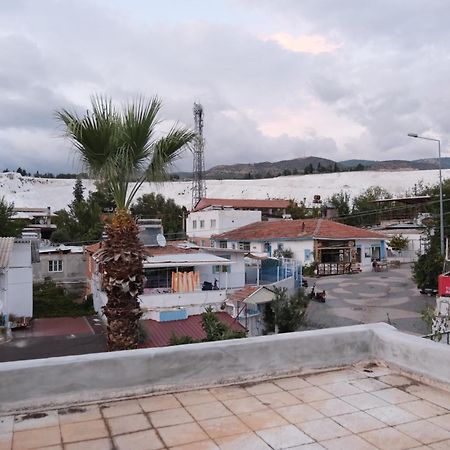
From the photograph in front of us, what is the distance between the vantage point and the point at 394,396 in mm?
4191

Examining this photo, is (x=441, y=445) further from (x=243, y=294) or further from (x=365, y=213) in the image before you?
(x=365, y=213)

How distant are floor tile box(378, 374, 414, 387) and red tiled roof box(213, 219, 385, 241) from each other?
114ft

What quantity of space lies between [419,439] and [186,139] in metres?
6.41

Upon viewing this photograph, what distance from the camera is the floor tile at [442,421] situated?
3.62 meters

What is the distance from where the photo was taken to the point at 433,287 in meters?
28.6

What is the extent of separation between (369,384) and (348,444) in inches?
50.2

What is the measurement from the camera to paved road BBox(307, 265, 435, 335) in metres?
22.1

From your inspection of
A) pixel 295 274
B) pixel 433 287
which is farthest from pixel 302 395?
pixel 433 287

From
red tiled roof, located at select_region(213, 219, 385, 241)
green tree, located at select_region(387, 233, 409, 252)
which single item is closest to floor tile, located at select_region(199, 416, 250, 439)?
red tiled roof, located at select_region(213, 219, 385, 241)

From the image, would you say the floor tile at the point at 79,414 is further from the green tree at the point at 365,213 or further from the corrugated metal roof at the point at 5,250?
the green tree at the point at 365,213

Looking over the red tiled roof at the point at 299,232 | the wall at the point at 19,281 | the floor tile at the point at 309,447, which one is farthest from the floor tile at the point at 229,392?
the red tiled roof at the point at 299,232

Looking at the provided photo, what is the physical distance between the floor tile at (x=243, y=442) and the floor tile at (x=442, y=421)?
4.35 ft

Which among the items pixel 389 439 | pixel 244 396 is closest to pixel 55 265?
pixel 244 396

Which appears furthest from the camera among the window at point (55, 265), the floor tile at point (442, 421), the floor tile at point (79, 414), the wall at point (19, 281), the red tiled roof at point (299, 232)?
the red tiled roof at point (299, 232)
